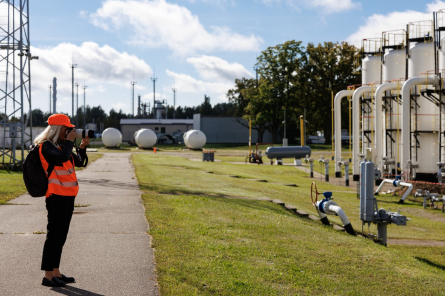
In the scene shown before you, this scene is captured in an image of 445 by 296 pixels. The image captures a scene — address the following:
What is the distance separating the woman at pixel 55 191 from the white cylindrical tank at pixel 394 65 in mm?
26424

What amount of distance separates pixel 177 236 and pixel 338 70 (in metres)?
63.6

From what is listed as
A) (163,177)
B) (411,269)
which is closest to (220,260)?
(411,269)

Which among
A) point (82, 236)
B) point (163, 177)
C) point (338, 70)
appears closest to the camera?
point (82, 236)

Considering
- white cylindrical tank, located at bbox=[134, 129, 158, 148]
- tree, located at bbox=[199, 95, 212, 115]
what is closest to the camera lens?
white cylindrical tank, located at bbox=[134, 129, 158, 148]

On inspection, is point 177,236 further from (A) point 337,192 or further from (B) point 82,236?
(A) point 337,192

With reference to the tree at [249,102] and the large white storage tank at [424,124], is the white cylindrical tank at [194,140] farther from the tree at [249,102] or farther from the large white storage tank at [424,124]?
the large white storage tank at [424,124]

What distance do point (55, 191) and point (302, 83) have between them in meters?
68.3

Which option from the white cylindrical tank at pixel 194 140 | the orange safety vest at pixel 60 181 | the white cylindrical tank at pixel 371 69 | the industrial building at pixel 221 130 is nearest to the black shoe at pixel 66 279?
the orange safety vest at pixel 60 181

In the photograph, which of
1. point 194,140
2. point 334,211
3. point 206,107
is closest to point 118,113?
point 206,107

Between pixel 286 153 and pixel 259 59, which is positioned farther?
pixel 259 59

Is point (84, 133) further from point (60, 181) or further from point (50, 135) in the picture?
point (60, 181)

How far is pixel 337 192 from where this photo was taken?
2167 centimetres

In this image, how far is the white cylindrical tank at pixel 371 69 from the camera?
30.7 metres

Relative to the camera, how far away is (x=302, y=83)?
71.3 meters
